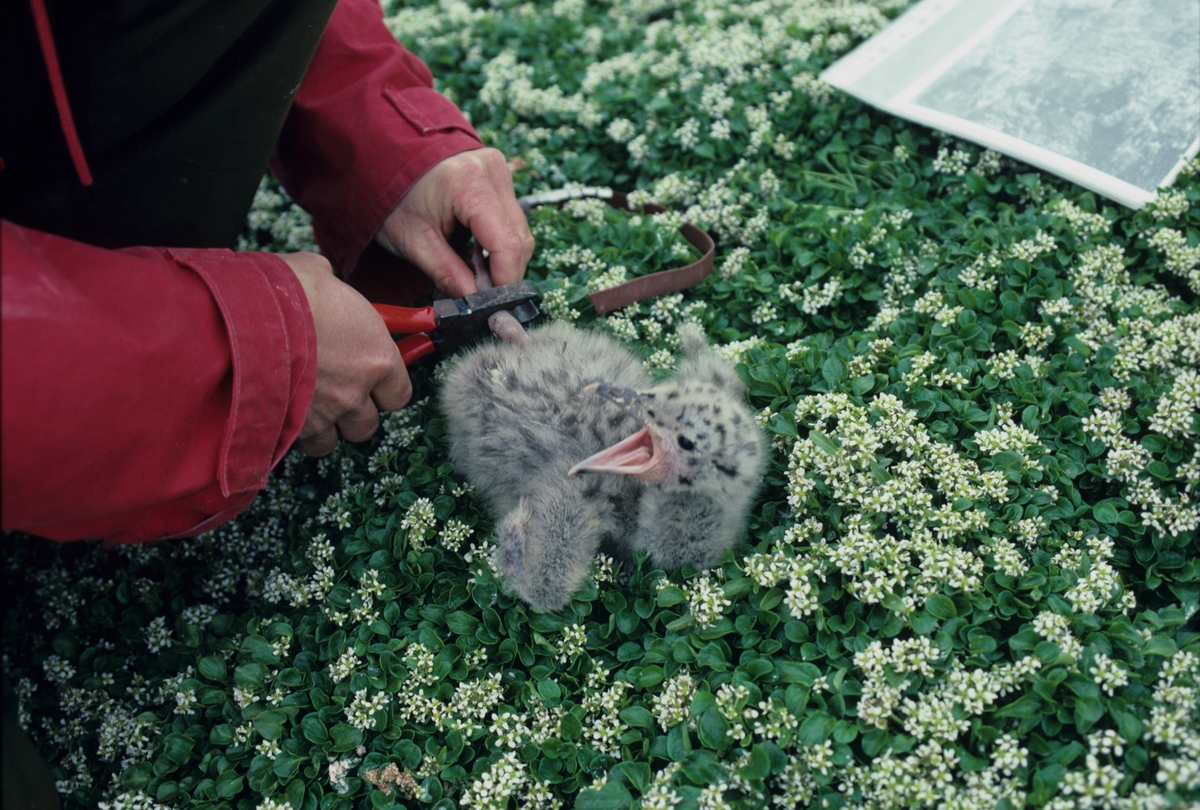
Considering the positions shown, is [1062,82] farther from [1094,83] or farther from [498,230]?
[498,230]

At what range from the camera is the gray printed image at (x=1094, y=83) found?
118 inches

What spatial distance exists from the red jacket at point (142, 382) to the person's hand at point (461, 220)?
75 cm

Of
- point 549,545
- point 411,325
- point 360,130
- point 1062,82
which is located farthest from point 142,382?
point 1062,82

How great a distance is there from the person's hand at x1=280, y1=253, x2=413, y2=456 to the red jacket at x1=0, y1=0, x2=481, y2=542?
14 centimetres

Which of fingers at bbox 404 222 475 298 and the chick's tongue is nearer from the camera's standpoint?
the chick's tongue

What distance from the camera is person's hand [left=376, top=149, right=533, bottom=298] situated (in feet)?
8.88

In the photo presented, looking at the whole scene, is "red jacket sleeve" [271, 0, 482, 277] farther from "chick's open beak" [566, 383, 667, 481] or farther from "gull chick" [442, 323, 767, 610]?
"chick's open beak" [566, 383, 667, 481]

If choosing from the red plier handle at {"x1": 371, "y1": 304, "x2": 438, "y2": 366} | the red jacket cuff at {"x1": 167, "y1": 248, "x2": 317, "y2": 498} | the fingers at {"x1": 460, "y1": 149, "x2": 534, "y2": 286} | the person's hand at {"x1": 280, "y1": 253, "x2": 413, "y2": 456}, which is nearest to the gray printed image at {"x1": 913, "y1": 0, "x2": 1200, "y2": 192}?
the fingers at {"x1": 460, "y1": 149, "x2": 534, "y2": 286}

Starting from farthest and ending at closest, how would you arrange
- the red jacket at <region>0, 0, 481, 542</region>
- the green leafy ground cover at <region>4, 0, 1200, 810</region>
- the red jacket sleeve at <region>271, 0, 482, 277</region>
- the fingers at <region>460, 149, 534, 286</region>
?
the red jacket sleeve at <region>271, 0, 482, 277</region>, the fingers at <region>460, 149, 534, 286</region>, the green leafy ground cover at <region>4, 0, 1200, 810</region>, the red jacket at <region>0, 0, 481, 542</region>

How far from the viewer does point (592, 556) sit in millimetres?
2338

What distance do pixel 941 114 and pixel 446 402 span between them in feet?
7.60

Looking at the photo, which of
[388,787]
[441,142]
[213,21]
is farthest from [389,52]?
[388,787]

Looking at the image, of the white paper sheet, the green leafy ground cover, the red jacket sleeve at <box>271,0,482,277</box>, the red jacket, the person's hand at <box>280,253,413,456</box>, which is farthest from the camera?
the white paper sheet

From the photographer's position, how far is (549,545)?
2232 mm
